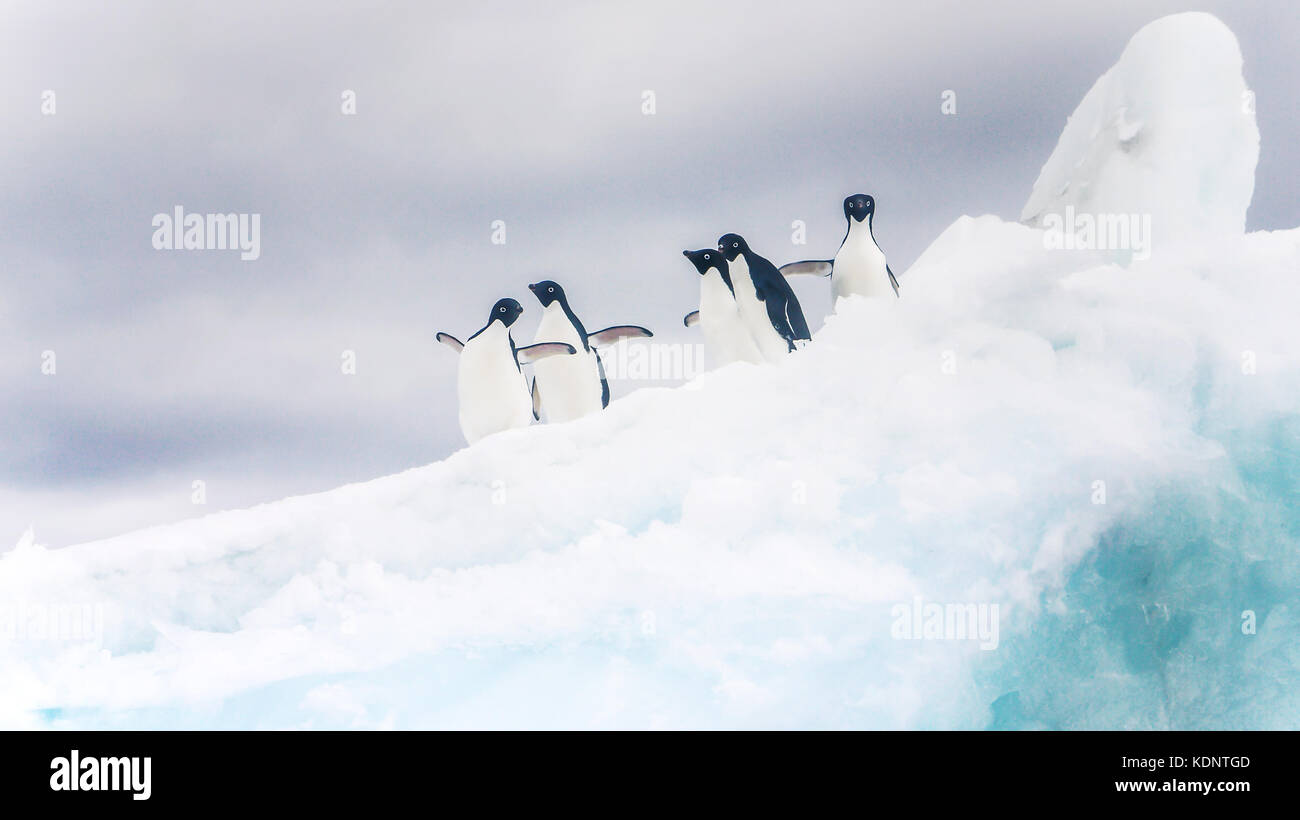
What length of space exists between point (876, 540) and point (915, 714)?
58 centimetres

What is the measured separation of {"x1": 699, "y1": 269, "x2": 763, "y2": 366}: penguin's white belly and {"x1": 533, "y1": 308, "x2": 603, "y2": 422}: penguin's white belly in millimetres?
775

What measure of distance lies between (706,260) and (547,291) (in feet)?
2.98

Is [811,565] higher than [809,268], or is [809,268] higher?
[809,268]

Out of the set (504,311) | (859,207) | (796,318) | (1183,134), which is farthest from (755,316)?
(1183,134)

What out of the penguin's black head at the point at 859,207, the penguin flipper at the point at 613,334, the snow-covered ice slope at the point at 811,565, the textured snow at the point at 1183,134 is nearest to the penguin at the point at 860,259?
the penguin's black head at the point at 859,207

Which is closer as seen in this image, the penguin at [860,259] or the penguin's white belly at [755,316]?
the penguin's white belly at [755,316]

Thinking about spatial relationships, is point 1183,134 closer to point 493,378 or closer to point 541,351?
point 541,351

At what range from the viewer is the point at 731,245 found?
5.57 metres

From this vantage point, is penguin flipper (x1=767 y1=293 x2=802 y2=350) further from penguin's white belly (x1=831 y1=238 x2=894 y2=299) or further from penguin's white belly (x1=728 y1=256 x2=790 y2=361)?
penguin's white belly (x1=831 y1=238 x2=894 y2=299)

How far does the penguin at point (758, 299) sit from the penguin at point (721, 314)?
0.04 m

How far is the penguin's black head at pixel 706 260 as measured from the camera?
5.52 meters

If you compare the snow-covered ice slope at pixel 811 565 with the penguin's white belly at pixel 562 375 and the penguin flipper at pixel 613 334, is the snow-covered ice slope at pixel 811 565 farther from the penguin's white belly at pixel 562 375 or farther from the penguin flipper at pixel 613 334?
the penguin flipper at pixel 613 334
